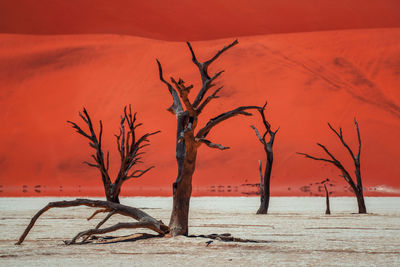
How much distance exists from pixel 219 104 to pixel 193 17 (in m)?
21.6

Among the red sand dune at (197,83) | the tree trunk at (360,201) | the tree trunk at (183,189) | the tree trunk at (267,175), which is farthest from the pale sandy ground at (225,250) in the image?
the red sand dune at (197,83)

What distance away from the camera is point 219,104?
162ft

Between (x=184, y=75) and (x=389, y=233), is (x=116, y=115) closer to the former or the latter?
(x=184, y=75)

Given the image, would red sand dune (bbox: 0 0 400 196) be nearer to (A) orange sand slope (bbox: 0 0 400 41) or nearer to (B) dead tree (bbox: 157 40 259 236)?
(A) orange sand slope (bbox: 0 0 400 41)

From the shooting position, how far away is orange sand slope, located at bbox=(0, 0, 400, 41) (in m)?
65.9

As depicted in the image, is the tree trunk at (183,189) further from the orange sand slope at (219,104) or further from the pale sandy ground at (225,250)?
the orange sand slope at (219,104)

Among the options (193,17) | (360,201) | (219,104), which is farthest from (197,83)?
(360,201)

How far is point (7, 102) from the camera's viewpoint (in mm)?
53188

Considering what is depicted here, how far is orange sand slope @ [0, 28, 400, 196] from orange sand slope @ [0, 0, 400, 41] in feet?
20.7

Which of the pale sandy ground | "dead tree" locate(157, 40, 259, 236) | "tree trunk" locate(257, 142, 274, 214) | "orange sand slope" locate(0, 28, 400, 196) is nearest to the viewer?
the pale sandy ground

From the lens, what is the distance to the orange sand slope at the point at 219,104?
141 feet

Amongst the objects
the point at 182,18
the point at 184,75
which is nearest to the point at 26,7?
the point at 182,18

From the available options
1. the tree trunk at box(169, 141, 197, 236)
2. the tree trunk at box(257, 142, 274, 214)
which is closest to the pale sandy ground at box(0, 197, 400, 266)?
the tree trunk at box(169, 141, 197, 236)

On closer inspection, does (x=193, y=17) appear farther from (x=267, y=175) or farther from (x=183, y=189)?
(x=183, y=189)
